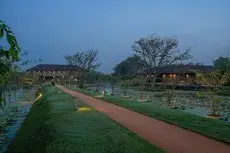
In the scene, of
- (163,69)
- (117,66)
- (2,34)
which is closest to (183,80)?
(163,69)

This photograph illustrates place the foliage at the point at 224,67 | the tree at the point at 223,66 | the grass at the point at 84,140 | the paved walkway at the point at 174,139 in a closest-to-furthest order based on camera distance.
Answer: the grass at the point at 84,140 → the paved walkway at the point at 174,139 → the foliage at the point at 224,67 → the tree at the point at 223,66

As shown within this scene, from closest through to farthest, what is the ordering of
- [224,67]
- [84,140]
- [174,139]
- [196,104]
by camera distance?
[84,140]
[174,139]
[196,104]
[224,67]

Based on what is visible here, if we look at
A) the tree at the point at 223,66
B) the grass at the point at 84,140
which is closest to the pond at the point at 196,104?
the tree at the point at 223,66

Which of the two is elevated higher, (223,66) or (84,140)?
(223,66)

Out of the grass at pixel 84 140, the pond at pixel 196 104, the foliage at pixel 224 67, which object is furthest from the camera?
the foliage at pixel 224 67

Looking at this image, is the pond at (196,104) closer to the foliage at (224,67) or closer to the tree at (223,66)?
the foliage at (224,67)

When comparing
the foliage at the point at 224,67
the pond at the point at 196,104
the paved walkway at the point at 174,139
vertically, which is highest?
the foliage at the point at 224,67

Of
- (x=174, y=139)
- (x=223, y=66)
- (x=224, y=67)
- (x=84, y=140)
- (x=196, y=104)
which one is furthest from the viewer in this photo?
(x=223, y=66)

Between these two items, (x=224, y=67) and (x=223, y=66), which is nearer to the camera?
(x=224, y=67)

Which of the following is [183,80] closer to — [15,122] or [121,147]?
[15,122]

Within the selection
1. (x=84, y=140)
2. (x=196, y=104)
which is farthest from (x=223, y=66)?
(x=84, y=140)

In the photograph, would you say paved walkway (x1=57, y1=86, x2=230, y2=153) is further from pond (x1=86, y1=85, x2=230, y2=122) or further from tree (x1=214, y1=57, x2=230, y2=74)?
tree (x1=214, y1=57, x2=230, y2=74)

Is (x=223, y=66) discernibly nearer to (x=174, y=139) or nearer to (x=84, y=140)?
(x=174, y=139)

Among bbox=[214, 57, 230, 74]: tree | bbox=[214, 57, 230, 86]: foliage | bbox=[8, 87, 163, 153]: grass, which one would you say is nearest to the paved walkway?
bbox=[8, 87, 163, 153]: grass
